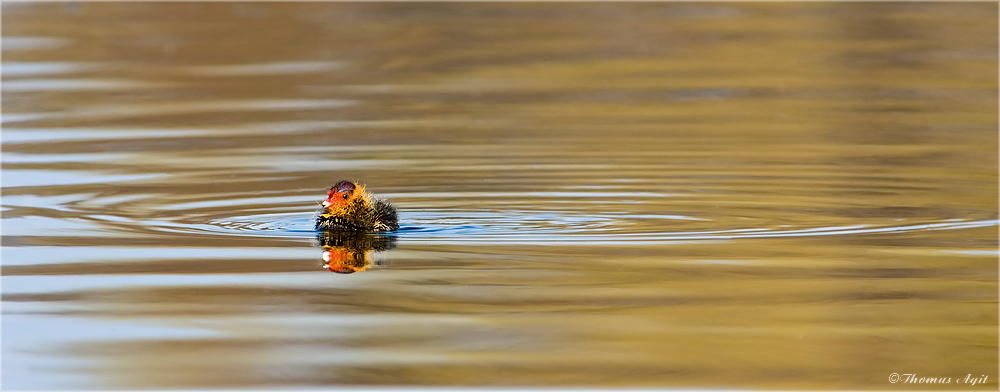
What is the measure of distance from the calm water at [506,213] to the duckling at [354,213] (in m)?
0.16

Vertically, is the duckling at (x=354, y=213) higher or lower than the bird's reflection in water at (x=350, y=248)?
higher

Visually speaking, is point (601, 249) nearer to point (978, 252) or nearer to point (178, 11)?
point (978, 252)

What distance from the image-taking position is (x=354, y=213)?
9.28 metres

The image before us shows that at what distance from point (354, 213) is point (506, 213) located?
101 centimetres

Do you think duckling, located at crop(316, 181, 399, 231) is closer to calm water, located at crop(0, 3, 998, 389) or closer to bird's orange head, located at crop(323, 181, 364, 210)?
bird's orange head, located at crop(323, 181, 364, 210)

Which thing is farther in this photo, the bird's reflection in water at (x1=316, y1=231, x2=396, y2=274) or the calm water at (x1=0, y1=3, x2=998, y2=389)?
the bird's reflection in water at (x1=316, y1=231, x2=396, y2=274)

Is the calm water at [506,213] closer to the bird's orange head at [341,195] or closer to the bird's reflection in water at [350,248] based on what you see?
the bird's reflection in water at [350,248]

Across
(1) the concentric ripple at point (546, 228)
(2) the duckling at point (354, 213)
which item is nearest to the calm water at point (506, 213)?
(1) the concentric ripple at point (546, 228)

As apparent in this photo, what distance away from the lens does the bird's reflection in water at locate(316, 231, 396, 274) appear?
8281mm

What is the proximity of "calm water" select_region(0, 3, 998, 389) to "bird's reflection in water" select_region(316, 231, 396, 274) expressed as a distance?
4 centimetres

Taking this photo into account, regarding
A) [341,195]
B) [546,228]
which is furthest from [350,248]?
[546,228]

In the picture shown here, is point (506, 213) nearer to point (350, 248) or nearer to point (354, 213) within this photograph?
point (354, 213)

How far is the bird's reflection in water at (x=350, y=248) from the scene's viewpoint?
8.28 meters

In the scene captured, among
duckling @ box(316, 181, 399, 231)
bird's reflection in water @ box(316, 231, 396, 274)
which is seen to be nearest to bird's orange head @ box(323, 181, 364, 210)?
duckling @ box(316, 181, 399, 231)
